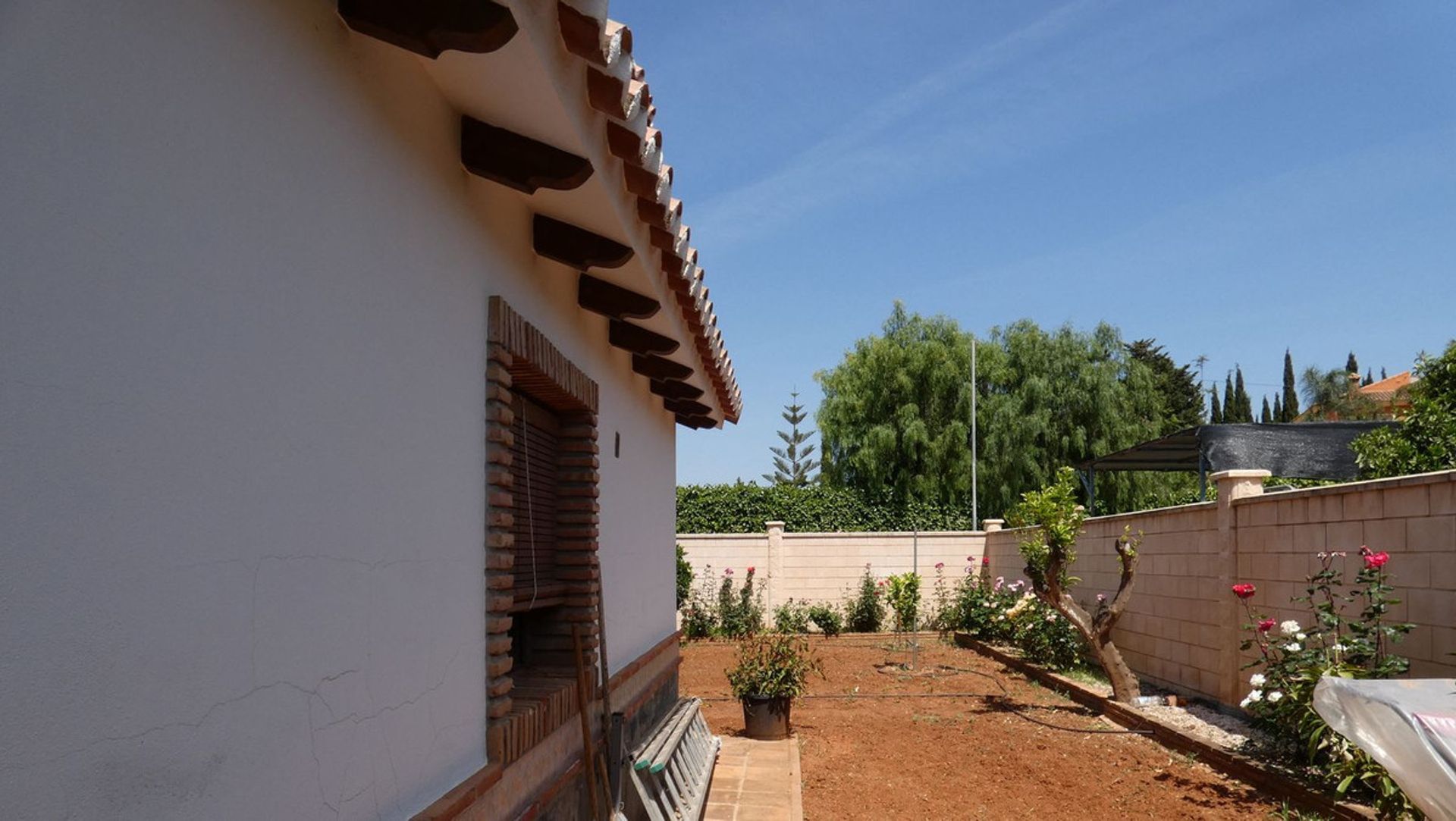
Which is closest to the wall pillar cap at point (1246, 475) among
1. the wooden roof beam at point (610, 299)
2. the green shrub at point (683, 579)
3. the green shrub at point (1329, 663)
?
the green shrub at point (1329, 663)

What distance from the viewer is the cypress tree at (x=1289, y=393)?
172 feet

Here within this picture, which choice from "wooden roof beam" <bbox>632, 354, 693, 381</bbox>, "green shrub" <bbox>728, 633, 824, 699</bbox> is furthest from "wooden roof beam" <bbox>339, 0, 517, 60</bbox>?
"green shrub" <bbox>728, 633, 824, 699</bbox>

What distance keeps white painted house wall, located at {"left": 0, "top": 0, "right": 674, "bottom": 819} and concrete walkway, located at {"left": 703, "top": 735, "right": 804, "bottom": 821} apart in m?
3.95

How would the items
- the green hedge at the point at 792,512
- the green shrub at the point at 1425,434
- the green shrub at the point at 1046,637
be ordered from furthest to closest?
the green hedge at the point at 792,512 → the green shrub at the point at 1046,637 → the green shrub at the point at 1425,434

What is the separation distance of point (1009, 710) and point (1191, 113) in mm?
6765

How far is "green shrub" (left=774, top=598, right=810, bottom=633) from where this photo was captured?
1861cm

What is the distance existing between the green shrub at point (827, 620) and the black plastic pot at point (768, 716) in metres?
9.43

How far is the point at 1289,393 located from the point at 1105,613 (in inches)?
2045

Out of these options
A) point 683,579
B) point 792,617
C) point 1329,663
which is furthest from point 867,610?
point 1329,663

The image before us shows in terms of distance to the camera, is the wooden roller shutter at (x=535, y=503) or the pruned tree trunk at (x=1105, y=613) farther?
the pruned tree trunk at (x=1105, y=613)

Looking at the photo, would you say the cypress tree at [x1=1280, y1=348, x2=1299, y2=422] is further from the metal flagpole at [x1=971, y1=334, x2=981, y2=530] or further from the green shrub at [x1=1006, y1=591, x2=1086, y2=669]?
the green shrub at [x1=1006, y1=591, x2=1086, y2=669]

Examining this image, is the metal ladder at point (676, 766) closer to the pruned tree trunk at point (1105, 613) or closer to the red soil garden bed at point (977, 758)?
the red soil garden bed at point (977, 758)

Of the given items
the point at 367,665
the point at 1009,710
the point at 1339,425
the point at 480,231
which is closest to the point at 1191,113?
the point at 1339,425

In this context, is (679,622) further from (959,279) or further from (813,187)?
(959,279)
